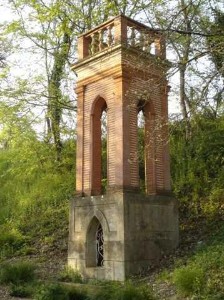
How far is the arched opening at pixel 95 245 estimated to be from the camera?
461 inches

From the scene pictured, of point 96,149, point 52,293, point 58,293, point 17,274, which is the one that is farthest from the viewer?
point 96,149

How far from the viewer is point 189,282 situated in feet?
27.7

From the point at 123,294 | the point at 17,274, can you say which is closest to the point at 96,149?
Answer: the point at 17,274

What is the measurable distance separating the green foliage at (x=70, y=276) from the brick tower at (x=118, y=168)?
0.77ft

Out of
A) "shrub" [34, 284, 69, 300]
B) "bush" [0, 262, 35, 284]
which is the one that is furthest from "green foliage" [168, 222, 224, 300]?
"bush" [0, 262, 35, 284]

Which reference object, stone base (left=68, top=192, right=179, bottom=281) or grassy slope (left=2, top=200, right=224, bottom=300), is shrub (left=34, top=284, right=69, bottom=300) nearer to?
grassy slope (left=2, top=200, right=224, bottom=300)

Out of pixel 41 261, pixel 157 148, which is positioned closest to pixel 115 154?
pixel 157 148

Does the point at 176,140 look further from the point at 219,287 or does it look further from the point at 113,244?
the point at 219,287

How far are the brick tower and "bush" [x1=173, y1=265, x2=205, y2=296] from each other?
226cm

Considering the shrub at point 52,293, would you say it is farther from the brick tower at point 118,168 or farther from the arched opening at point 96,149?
the arched opening at point 96,149

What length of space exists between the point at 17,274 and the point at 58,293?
2.68 metres

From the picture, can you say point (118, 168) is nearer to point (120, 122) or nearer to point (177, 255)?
point (120, 122)

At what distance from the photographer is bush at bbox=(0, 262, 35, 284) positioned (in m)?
10.4

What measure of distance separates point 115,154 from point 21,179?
10325 mm
